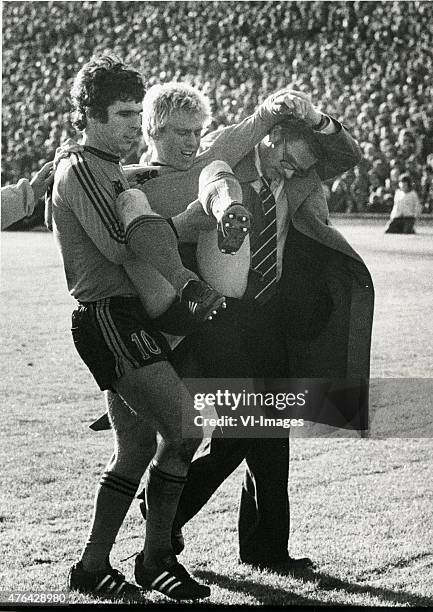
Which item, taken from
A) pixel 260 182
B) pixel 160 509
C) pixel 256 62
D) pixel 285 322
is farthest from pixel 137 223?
pixel 256 62

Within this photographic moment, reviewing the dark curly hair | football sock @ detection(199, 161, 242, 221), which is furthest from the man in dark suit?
the dark curly hair

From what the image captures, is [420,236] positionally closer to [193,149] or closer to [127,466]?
[193,149]

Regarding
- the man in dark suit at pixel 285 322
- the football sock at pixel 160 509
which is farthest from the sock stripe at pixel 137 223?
the football sock at pixel 160 509

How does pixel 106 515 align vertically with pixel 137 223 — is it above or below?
below

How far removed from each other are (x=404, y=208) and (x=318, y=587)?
1208mm

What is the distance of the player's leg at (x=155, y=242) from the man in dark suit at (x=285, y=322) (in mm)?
348

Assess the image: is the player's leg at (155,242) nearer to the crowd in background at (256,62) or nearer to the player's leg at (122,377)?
the player's leg at (122,377)

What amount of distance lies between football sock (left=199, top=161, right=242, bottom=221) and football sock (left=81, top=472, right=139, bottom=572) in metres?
0.77

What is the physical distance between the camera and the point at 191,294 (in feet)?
7.17

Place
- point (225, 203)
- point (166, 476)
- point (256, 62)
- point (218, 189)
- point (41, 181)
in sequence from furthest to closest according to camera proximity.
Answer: point (256, 62)
point (41, 181)
point (166, 476)
point (218, 189)
point (225, 203)

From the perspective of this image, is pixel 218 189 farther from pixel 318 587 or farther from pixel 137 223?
pixel 318 587

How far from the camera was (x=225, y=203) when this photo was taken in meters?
2.22

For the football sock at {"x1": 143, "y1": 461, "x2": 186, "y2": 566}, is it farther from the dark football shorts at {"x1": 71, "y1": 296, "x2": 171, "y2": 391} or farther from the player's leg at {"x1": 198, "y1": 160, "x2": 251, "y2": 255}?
the player's leg at {"x1": 198, "y1": 160, "x2": 251, "y2": 255}

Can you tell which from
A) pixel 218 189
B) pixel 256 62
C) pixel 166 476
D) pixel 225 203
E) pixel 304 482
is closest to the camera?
pixel 225 203
